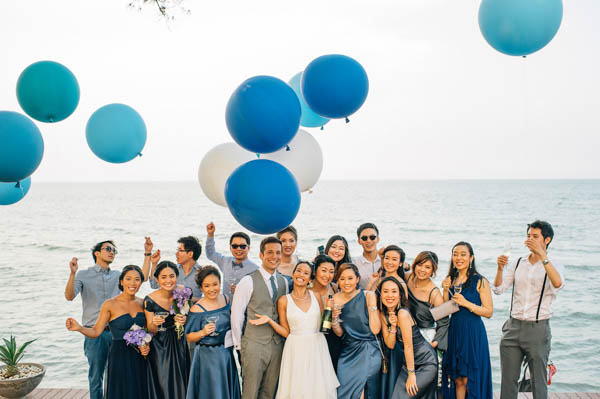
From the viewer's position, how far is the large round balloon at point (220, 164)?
16.1 feet

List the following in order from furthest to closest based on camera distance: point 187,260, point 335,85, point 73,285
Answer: point 187,260, point 73,285, point 335,85

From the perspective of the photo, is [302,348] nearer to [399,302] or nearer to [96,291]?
[399,302]

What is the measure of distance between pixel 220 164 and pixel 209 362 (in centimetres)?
168

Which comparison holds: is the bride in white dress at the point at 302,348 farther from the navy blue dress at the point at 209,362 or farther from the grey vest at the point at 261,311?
the navy blue dress at the point at 209,362

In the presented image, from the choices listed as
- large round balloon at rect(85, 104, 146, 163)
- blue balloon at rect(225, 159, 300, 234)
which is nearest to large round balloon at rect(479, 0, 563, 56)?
blue balloon at rect(225, 159, 300, 234)

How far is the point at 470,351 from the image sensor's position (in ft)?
14.8

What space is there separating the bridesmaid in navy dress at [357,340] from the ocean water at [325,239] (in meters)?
6.70

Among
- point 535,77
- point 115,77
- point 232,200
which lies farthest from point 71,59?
point 535,77

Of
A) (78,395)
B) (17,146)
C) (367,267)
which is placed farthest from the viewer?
(78,395)

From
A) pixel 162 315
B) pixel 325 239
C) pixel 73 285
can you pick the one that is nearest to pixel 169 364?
pixel 162 315

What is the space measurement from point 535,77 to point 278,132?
33624 mm

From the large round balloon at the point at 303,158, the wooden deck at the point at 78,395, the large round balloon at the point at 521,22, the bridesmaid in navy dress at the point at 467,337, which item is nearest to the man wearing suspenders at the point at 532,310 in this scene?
the bridesmaid in navy dress at the point at 467,337

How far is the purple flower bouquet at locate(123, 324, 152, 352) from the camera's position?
4.35m

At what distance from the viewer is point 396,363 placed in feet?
14.6
